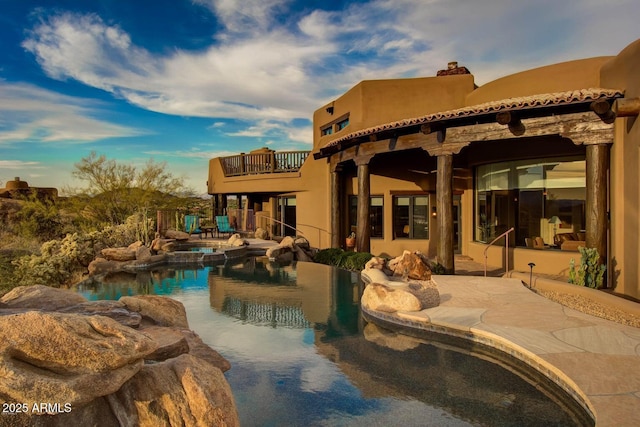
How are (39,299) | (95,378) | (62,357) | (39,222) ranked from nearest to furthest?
1. (62,357)
2. (95,378)
3. (39,299)
4. (39,222)

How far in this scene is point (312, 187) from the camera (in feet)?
60.2

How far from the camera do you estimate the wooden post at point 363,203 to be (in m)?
12.9

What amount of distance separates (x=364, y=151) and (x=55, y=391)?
10.8m

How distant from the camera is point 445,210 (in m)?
10.3

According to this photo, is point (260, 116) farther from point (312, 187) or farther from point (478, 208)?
point (478, 208)

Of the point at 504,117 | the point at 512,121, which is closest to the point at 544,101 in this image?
the point at 504,117

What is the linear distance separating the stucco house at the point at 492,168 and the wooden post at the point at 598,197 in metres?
0.02

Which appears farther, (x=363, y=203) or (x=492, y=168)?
(x=363, y=203)

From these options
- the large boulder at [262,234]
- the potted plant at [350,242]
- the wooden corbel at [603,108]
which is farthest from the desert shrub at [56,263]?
the wooden corbel at [603,108]

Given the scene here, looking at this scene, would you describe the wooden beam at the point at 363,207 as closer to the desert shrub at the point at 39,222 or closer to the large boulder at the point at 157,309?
the large boulder at the point at 157,309

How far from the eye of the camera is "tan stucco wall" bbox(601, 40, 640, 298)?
772cm

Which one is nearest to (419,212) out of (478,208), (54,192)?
(478,208)

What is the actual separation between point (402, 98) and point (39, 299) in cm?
1275

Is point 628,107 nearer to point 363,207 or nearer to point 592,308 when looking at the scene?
point 592,308
